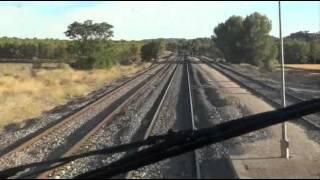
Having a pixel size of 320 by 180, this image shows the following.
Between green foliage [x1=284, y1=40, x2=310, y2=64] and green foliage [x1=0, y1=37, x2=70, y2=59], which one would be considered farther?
green foliage [x1=0, y1=37, x2=70, y2=59]

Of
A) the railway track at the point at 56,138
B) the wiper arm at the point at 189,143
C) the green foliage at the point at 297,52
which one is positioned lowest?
the green foliage at the point at 297,52

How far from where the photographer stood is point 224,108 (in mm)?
22047

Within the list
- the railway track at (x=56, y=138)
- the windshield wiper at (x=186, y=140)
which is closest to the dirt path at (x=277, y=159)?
the windshield wiper at (x=186, y=140)

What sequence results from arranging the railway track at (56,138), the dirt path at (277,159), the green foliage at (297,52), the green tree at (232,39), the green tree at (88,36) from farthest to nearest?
the green tree at (232,39)
the green foliage at (297,52)
the green tree at (88,36)
the railway track at (56,138)
the dirt path at (277,159)

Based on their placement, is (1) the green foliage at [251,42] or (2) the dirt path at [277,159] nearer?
(2) the dirt path at [277,159]

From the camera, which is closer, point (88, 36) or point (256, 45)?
point (88, 36)

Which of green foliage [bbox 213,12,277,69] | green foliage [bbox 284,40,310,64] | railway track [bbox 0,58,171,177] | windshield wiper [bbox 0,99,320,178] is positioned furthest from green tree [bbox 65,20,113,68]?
windshield wiper [bbox 0,99,320,178]

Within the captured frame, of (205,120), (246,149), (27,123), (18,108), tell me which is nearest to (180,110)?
(205,120)

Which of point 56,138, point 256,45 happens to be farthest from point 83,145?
point 256,45

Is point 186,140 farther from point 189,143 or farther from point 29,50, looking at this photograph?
point 29,50

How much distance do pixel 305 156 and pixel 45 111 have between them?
14840 mm

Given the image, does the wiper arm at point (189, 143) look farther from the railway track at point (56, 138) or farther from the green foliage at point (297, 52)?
the green foliage at point (297, 52)

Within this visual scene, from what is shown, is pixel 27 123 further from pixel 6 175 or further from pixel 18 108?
pixel 6 175

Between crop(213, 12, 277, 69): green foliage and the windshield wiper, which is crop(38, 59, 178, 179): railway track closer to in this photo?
the windshield wiper
